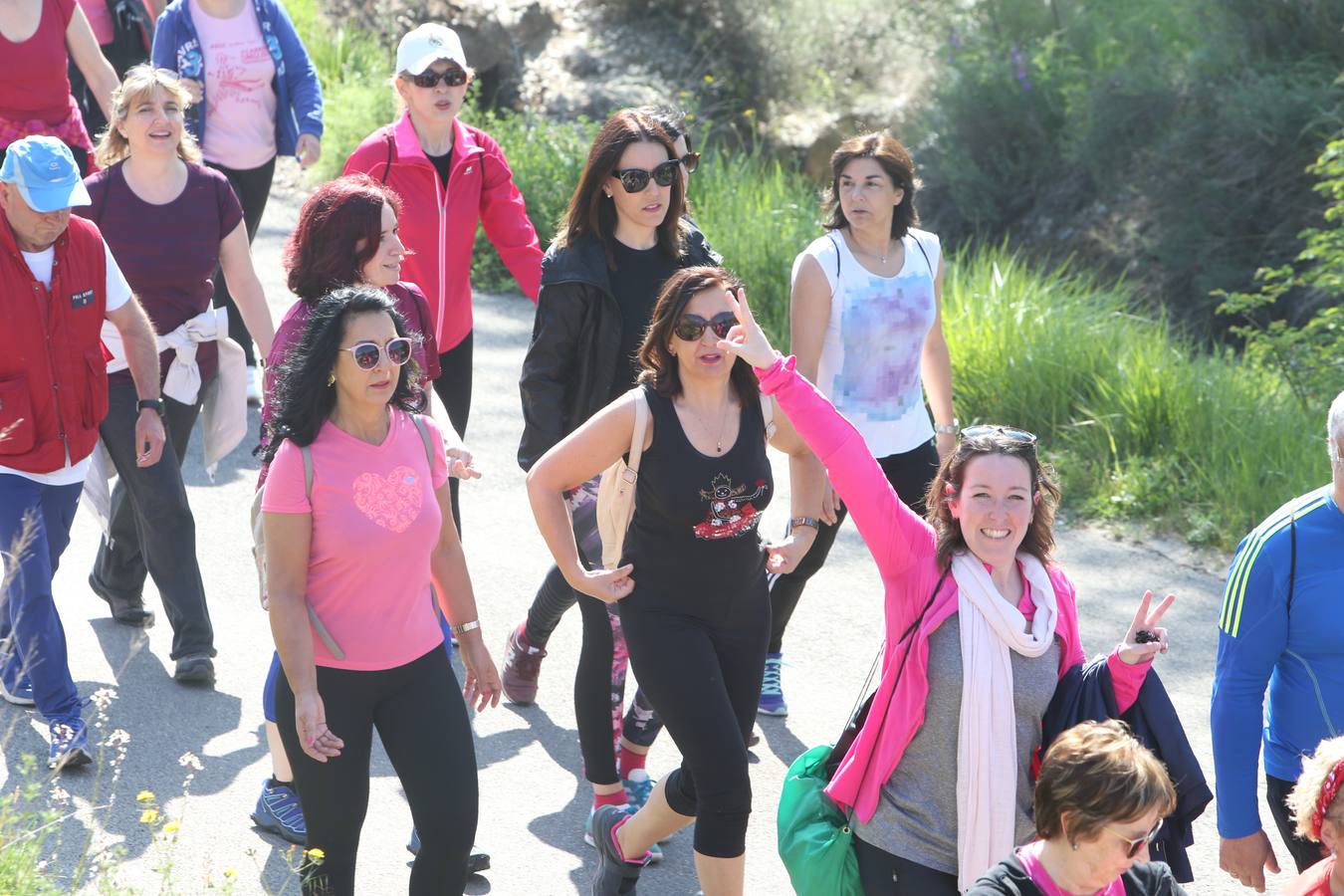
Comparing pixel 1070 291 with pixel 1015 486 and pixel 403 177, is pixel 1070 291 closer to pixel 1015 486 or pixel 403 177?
pixel 403 177

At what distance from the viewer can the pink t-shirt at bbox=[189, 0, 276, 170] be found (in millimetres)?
7832

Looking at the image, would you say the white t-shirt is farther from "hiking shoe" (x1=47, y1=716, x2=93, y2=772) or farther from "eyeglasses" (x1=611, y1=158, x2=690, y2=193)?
"eyeglasses" (x1=611, y1=158, x2=690, y2=193)

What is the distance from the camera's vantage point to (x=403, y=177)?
20.3 feet

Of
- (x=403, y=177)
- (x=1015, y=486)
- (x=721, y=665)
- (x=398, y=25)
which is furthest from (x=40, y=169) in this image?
(x=398, y=25)

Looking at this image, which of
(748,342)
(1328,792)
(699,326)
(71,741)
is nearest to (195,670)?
(71,741)

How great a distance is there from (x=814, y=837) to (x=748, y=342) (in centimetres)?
123

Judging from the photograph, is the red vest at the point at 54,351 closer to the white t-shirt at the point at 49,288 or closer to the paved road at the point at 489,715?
the white t-shirt at the point at 49,288

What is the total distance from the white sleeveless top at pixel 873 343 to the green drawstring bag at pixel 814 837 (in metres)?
2.04

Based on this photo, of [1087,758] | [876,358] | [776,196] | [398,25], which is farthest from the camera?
[398,25]

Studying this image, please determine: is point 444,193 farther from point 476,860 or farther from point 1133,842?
point 1133,842

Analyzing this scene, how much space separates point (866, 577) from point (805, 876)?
12.6 feet

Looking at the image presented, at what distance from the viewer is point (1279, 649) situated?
148 inches

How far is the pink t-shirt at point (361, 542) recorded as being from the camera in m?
3.89

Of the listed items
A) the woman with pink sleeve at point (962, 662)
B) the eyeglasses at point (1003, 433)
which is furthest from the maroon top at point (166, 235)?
the eyeglasses at point (1003, 433)
